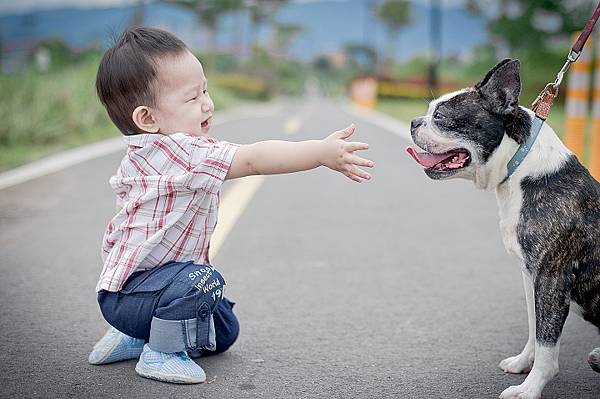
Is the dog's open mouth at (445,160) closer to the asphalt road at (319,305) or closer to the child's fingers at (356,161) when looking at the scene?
the child's fingers at (356,161)

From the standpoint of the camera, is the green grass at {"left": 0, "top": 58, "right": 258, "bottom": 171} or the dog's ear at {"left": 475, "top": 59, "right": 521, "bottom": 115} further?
the green grass at {"left": 0, "top": 58, "right": 258, "bottom": 171}

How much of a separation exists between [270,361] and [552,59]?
110ft

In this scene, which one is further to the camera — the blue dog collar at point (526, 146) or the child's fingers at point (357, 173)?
the blue dog collar at point (526, 146)

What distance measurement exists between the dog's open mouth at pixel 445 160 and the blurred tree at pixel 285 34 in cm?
12062

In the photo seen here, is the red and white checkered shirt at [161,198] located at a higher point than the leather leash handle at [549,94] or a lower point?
lower

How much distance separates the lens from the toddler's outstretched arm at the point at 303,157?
2973 millimetres

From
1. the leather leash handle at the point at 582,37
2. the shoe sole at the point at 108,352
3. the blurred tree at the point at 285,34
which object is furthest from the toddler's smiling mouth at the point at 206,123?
the blurred tree at the point at 285,34

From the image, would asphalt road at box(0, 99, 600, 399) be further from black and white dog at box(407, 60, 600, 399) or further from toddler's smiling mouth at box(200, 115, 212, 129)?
toddler's smiling mouth at box(200, 115, 212, 129)

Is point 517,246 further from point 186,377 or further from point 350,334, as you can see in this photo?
point 186,377

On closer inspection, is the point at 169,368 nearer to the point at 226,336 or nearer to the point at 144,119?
the point at 226,336

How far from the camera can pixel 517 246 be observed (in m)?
3.07

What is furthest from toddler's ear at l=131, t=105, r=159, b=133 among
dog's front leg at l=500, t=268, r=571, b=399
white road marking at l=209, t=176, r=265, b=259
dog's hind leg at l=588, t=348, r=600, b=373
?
white road marking at l=209, t=176, r=265, b=259

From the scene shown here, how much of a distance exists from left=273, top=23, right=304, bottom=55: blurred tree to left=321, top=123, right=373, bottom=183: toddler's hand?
121 m

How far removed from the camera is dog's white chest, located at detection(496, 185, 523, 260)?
3074mm
